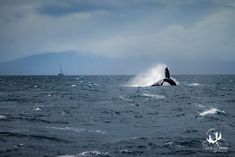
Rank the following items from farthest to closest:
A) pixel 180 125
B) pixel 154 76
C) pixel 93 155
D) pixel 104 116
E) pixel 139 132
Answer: pixel 154 76 < pixel 104 116 < pixel 180 125 < pixel 139 132 < pixel 93 155

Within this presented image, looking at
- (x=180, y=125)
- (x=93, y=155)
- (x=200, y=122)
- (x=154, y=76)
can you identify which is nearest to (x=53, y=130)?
(x=93, y=155)

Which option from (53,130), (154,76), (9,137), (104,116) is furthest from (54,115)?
(154,76)

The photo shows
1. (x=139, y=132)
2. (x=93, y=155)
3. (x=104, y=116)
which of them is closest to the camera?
(x=93, y=155)

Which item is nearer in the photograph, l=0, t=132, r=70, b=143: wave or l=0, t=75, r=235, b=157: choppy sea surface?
l=0, t=75, r=235, b=157: choppy sea surface

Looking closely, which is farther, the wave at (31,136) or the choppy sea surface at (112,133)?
the wave at (31,136)

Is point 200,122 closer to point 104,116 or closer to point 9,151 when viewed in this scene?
point 104,116

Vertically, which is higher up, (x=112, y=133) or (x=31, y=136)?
(x=112, y=133)

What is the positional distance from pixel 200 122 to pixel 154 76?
8497cm

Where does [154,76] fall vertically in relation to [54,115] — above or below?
above

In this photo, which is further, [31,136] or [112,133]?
[112,133]

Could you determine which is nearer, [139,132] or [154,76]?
[139,132]

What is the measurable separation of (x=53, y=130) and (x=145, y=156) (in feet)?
35.4

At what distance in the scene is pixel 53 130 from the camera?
2752 centimetres

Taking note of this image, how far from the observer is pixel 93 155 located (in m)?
19.1
